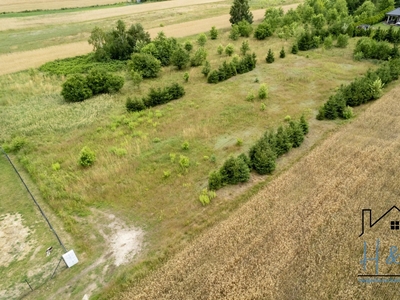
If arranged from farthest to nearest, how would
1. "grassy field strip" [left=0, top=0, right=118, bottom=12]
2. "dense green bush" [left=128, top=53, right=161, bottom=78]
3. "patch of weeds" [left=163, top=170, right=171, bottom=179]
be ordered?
"grassy field strip" [left=0, top=0, right=118, bottom=12], "dense green bush" [left=128, top=53, right=161, bottom=78], "patch of weeds" [left=163, top=170, right=171, bottom=179]

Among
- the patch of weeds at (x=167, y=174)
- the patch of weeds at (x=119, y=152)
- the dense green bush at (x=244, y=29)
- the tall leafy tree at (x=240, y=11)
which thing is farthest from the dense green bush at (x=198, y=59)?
the patch of weeds at (x=167, y=174)

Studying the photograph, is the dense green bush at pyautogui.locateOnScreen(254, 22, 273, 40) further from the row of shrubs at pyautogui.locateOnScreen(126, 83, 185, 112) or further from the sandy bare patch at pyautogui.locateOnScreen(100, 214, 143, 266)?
the sandy bare patch at pyautogui.locateOnScreen(100, 214, 143, 266)

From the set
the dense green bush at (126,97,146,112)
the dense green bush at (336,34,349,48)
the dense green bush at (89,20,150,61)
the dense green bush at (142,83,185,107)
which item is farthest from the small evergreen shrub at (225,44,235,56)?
the dense green bush at (126,97,146,112)

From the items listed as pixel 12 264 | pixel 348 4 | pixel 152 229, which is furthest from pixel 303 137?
pixel 348 4

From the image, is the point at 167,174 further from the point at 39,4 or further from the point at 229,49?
the point at 39,4

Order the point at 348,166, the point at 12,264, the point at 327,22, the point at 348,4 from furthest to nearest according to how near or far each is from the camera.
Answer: the point at 348,4 < the point at 327,22 < the point at 348,166 < the point at 12,264

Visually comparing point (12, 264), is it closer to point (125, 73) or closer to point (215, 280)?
point (215, 280)

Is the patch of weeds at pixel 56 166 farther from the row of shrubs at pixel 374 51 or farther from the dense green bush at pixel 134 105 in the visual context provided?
the row of shrubs at pixel 374 51
